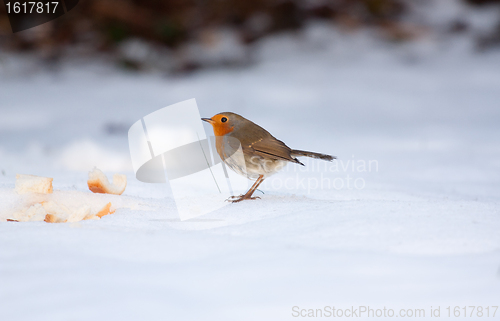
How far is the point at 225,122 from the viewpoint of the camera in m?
2.00

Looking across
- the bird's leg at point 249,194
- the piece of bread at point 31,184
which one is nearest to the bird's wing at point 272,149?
the bird's leg at point 249,194

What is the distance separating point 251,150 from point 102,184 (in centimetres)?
58

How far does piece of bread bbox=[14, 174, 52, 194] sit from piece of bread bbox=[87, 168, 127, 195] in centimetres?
16

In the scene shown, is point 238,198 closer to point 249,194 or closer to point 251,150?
point 249,194

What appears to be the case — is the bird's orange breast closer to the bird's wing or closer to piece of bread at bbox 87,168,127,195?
the bird's wing

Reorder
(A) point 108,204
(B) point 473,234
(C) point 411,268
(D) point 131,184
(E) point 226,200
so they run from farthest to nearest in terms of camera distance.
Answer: (D) point 131,184
(E) point 226,200
(A) point 108,204
(B) point 473,234
(C) point 411,268

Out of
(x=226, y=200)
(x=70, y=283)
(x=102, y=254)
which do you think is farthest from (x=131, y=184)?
(x=70, y=283)

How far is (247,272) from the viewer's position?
2.96 ft

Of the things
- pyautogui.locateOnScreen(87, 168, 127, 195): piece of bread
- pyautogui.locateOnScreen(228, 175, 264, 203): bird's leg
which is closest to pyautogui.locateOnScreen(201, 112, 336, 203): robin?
pyautogui.locateOnScreen(228, 175, 264, 203): bird's leg

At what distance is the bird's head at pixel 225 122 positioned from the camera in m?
1.99

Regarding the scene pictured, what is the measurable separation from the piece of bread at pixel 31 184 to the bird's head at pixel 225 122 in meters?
0.70

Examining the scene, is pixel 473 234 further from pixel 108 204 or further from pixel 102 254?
pixel 108 204

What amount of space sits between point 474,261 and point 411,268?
0.48ft

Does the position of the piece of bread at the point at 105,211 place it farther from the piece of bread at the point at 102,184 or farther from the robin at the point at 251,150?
the robin at the point at 251,150
